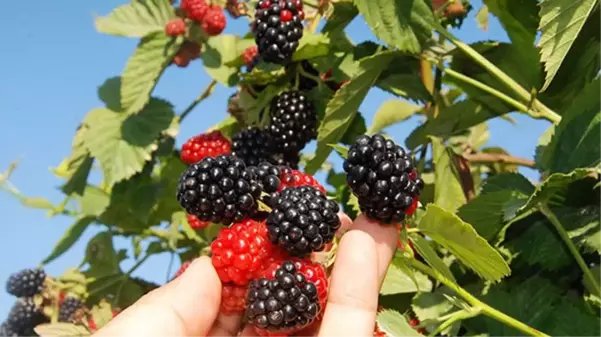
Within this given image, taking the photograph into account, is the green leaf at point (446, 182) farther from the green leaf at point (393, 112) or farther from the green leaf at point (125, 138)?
the green leaf at point (125, 138)

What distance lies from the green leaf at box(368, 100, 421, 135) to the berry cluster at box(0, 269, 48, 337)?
1164mm

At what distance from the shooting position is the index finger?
120cm

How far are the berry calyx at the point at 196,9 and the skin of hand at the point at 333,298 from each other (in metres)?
0.95

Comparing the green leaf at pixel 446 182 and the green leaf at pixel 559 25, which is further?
the green leaf at pixel 446 182

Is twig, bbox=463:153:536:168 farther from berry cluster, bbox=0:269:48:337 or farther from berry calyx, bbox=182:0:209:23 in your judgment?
berry cluster, bbox=0:269:48:337

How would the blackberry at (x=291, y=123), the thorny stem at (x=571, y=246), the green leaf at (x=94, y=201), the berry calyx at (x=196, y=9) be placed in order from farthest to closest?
the green leaf at (x=94, y=201), the berry calyx at (x=196, y=9), the blackberry at (x=291, y=123), the thorny stem at (x=571, y=246)

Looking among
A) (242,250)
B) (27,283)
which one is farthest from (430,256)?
(27,283)

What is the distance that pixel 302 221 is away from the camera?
1.17 m

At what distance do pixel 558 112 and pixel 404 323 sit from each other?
27.2 inches

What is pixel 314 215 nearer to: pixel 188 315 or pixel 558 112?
pixel 188 315

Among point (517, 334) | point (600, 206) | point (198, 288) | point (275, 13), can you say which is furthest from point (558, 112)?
point (198, 288)

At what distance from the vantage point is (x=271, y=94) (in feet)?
6.20

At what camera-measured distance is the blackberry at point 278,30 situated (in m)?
1.73

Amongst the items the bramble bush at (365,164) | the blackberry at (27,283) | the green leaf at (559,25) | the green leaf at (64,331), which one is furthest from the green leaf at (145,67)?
the green leaf at (559,25)
